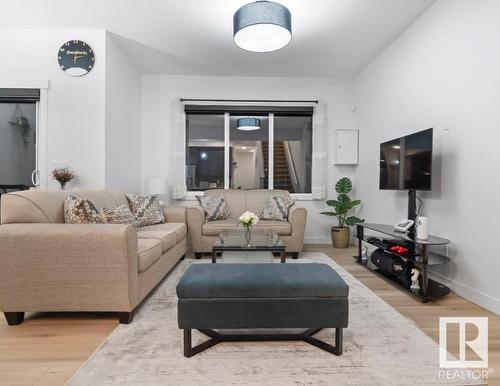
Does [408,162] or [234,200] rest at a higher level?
[408,162]

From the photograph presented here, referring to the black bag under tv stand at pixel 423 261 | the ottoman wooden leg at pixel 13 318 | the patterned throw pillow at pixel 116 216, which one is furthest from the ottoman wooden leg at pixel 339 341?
the ottoman wooden leg at pixel 13 318

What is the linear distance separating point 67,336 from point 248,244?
1.44 meters

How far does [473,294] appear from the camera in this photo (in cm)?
238

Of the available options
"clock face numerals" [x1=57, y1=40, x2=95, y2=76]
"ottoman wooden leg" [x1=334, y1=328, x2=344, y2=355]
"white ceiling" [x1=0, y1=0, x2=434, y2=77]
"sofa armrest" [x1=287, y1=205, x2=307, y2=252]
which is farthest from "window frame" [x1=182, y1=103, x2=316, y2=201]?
"ottoman wooden leg" [x1=334, y1=328, x2=344, y2=355]

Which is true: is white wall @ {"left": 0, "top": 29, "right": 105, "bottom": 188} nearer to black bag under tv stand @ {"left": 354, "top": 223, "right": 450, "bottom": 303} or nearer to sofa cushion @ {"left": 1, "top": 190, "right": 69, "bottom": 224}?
sofa cushion @ {"left": 1, "top": 190, "right": 69, "bottom": 224}

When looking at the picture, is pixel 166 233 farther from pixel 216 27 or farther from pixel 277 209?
pixel 216 27

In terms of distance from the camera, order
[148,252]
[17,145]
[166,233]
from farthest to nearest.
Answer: [17,145], [166,233], [148,252]

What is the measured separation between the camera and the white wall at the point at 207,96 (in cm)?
480

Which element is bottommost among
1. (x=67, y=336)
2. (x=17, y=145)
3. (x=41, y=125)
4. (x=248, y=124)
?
(x=67, y=336)

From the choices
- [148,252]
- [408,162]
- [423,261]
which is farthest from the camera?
[408,162]

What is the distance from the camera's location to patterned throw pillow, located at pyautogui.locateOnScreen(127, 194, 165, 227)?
3.43 meters

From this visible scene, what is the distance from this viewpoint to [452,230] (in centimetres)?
265

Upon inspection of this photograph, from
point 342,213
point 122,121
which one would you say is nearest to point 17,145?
point 122,121

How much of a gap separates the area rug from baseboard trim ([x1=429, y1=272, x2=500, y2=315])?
2.65 feet
